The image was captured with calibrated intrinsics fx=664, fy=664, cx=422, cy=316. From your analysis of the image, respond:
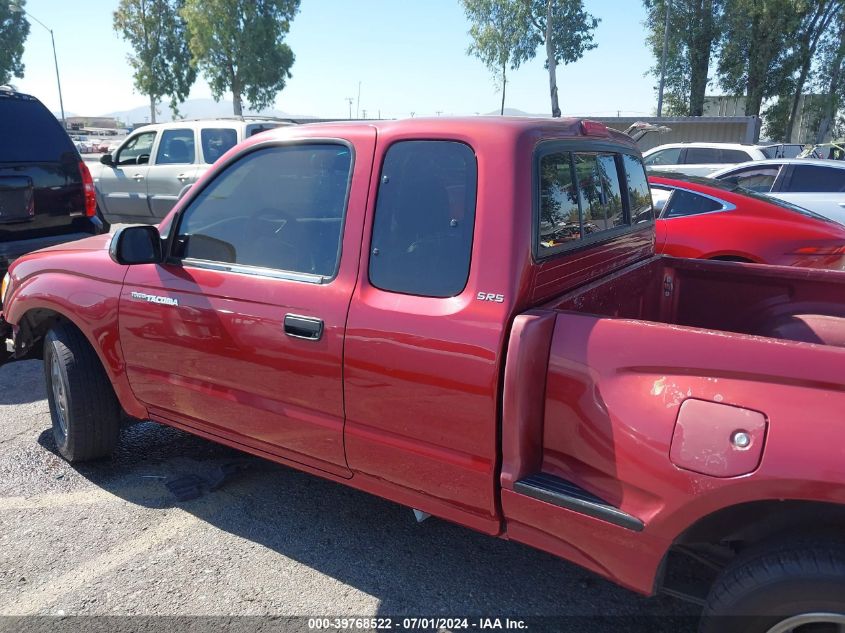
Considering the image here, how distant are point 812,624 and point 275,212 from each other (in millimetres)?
2485

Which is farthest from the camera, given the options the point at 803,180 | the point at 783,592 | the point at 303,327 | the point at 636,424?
the point at 803,180

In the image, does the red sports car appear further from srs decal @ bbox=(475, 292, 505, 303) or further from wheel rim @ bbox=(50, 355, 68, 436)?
wheel rim @ bbox=(50, 355, 68, 436)

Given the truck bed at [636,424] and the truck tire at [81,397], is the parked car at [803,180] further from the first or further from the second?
the truck tire at [81,397]

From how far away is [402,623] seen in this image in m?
2.62

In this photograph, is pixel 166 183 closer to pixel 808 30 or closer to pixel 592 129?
pixel 592 129

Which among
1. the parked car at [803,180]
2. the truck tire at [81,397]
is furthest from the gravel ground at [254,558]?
the parked car at [803,180]

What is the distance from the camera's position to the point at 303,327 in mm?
2635

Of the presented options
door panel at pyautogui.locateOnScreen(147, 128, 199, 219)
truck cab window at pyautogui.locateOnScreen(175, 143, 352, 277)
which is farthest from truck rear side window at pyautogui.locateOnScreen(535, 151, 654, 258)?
door panel at pyautogui.locateOnScreen(147, 128, 199, 219)

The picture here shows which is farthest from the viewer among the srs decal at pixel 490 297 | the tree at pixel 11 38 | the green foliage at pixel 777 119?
the tree at pixel 11 38

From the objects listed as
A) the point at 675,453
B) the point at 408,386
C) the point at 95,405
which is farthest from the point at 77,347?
the point at 675,453

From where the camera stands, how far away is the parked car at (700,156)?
13.3 metres

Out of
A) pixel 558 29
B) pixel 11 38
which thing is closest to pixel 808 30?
pixel 558 29

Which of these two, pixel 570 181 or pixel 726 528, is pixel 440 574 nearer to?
pixel 726 528

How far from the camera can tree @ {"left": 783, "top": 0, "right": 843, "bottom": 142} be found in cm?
3034
